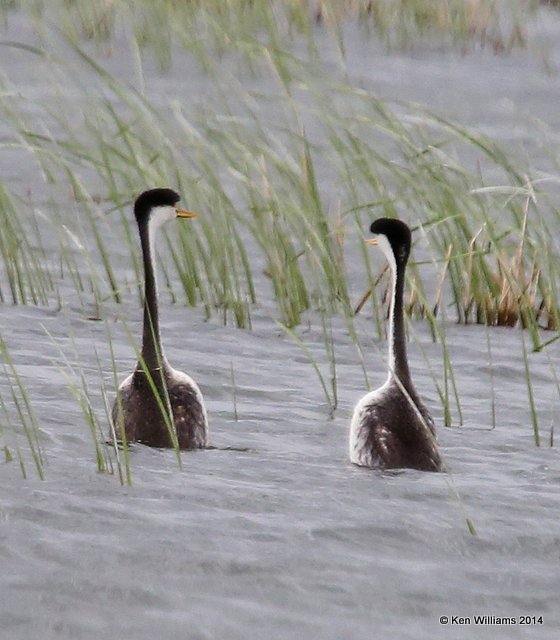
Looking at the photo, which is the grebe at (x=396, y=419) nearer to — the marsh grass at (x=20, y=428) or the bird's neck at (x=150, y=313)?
the bird's neck at (x=150, y=313)

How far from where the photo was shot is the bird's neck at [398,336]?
5.41 metres

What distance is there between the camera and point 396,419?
17.2 ft

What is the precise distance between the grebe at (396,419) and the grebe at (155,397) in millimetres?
511

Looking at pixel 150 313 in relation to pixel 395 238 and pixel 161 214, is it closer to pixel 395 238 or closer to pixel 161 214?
pixel 161 214

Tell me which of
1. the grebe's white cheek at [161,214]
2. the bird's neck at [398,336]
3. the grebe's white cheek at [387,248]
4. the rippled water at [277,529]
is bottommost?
the rippled water at [277,529]

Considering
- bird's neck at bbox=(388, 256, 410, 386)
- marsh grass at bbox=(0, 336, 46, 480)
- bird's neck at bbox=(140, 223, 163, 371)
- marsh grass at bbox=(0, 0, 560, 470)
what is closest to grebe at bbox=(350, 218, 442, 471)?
bird's neck at bbox=(388, 256, 410, 386)

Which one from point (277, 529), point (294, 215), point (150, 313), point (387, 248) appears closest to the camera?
point (277, 529)

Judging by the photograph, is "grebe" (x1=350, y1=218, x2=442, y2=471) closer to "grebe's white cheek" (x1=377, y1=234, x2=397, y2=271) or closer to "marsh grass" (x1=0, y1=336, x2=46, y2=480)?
"grebe's white cheek" (x1=377, y1=234, x2=397, y2=271)

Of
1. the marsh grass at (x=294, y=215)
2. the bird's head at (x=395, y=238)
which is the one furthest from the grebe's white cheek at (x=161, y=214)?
the bird's head at (x=395, y=238)

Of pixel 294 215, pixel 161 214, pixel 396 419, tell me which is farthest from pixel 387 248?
pixel 294 215

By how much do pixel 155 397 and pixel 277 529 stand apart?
827 millimetres

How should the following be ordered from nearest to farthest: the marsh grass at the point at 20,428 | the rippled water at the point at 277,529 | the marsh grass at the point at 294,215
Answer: the rippled water at the point at 277,529 → the marsh grass at the point at 20,428 → the marsh grass at the point at 294,215

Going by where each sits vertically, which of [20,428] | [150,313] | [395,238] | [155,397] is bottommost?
[20,428]

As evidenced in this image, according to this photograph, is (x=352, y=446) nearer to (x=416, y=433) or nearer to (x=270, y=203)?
(x=416, y=433)
